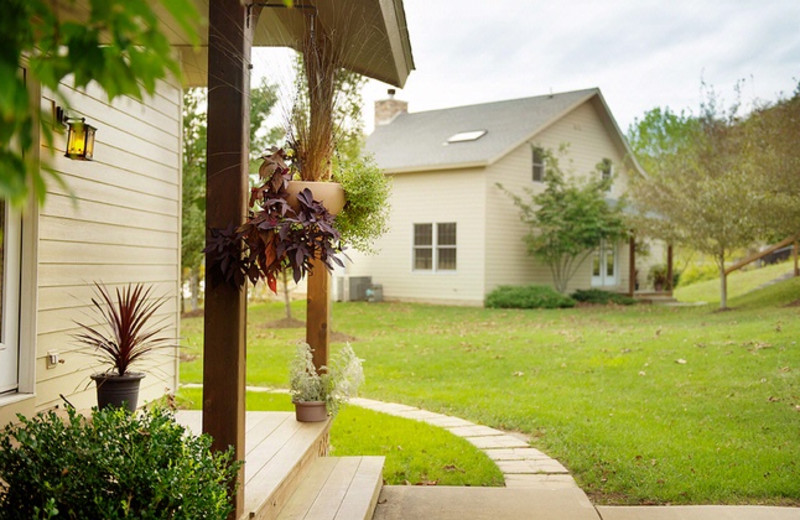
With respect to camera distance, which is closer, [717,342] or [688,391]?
[688,391]

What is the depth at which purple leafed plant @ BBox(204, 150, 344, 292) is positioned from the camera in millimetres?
2924

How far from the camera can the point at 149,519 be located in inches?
92.4

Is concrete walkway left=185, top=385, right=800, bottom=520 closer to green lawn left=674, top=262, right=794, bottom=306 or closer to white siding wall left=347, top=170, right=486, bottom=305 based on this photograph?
white siding wall left=347, top=170, right=486, bottom=305

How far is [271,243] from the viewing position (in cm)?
299

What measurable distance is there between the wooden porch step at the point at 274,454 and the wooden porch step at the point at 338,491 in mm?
60

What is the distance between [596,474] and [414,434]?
1.57m

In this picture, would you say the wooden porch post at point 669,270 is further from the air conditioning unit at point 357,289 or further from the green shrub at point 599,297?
the air conditioning unit at point 357,289

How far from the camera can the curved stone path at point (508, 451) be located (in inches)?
197

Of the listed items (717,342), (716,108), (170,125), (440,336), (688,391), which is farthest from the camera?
(716,108)

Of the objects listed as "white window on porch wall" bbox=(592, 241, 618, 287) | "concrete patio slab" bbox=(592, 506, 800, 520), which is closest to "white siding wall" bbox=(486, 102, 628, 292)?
"white window on porch wall" bbox=(592, 241, 618, 287)

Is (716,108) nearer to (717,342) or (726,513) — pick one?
(717,342)

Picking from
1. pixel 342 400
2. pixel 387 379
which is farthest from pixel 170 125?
pixel 387 379

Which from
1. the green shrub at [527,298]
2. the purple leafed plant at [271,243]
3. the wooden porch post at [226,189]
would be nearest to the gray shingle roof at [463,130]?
the green shrub at [527,298]

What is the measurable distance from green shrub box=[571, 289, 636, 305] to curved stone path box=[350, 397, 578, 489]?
41.2 feet
